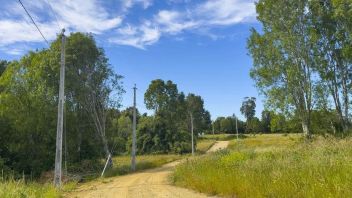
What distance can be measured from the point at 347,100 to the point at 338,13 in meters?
7.93

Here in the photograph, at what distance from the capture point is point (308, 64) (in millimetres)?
36906

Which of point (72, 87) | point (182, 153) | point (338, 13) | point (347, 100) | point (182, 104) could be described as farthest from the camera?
point (182, 104)

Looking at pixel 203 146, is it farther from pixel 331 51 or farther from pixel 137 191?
pixel 137 191

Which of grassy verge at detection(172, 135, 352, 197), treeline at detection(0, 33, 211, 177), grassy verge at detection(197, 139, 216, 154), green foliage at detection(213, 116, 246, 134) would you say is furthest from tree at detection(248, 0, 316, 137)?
green foliage at detection(213, 116, 246, 134)

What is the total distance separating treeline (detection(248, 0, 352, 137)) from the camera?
36.7 m

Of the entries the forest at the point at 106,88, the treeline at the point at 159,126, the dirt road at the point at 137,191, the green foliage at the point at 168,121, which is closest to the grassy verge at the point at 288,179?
the dirt road at the point at 137,191

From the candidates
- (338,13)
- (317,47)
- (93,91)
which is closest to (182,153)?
(93,91)

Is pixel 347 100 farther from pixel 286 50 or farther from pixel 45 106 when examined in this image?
pixel 45 106

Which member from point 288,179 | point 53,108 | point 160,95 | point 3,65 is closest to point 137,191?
point 288,179

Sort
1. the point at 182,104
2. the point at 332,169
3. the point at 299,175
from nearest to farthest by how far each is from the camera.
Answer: the point at 332,169 < the point at 299,175 < the point at 182,104

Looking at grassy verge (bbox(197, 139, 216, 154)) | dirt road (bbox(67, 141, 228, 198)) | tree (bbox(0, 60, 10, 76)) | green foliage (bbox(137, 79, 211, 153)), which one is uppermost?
tree (bbox(0, 60, 10, 76))

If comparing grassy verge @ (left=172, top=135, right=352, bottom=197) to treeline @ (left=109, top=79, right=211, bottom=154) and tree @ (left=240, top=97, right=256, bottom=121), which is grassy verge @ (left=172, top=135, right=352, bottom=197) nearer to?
treeline @ (left=109, top=79, right=211, bottom=154)

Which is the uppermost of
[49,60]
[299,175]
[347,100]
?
[49,60]

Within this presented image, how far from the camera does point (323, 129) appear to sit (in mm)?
38250
